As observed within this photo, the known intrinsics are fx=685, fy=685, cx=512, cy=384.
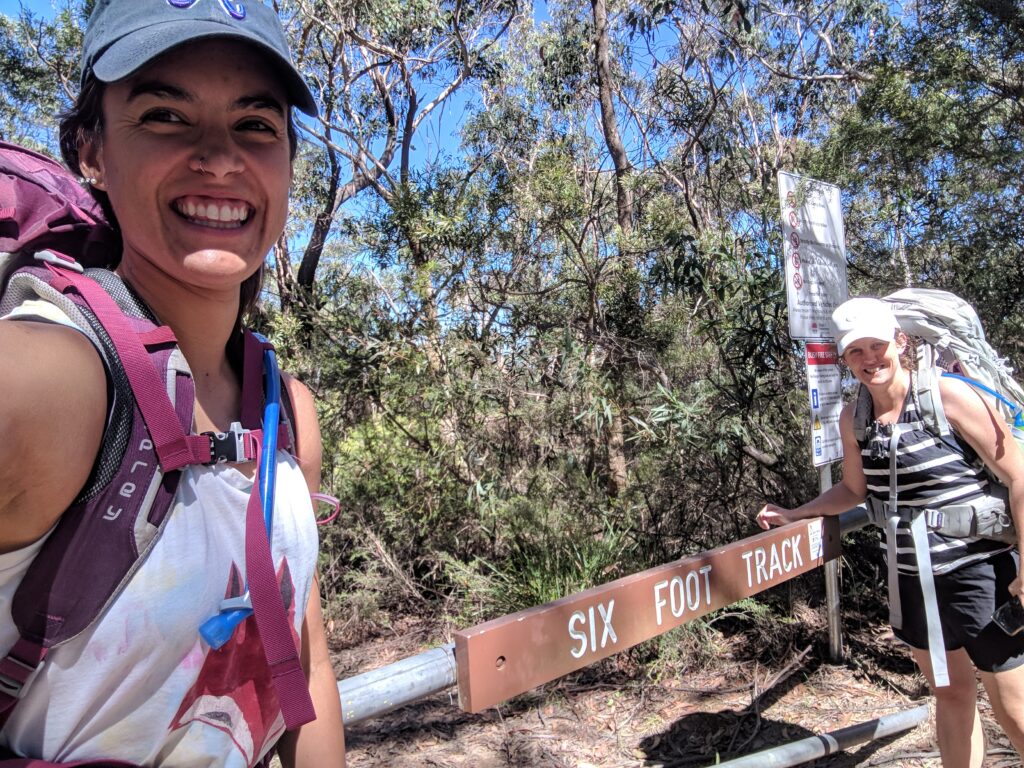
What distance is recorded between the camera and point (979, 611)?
2441mm

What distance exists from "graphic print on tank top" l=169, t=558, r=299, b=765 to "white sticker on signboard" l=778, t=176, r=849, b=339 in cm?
323

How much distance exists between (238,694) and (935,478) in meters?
Answer: 2.47

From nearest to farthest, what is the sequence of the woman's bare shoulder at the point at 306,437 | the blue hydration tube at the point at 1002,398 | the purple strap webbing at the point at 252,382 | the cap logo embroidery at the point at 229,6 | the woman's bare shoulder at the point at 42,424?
1. the woman's bare shoulder at the point at 42,424
2. the cap logo embroidery at the point at 229,6
3. the purple strap webbing at the point at 252,382
4. the woman's bare shoulder at the point at 306,437
5. the blue hydration tube at the point at 1002,398

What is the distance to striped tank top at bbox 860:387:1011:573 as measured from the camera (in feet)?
8.11

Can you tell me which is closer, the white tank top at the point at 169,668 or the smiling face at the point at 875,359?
the white tank top at the point at 169,668

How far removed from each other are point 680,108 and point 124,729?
30.9 feet

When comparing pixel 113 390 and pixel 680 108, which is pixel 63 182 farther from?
pixel 680 108

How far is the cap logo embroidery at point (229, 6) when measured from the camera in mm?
921

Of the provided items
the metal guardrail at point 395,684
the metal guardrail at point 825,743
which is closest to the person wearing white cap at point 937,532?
the metal guardrail at point 825,743

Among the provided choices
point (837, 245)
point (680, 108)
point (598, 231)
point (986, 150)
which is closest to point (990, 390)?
point (837, 245)

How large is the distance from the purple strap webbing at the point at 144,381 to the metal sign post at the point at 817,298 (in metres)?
3.27

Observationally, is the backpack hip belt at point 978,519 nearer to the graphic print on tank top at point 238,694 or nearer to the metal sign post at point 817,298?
the metal sign post at point 817,298

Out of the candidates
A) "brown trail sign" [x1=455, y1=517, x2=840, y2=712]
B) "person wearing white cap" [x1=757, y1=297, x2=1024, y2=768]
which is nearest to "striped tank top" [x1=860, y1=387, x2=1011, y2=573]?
"person wearing white cap" [x1=757, y1=297, x2=1024, y2=768]

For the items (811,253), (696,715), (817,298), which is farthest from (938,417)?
(696,715)
